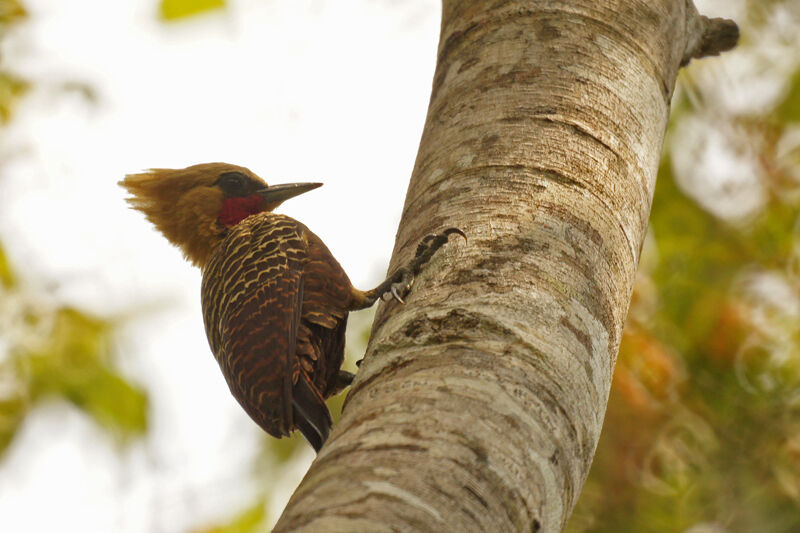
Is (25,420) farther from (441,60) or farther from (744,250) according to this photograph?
(744,250)

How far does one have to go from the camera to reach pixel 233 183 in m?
4.45

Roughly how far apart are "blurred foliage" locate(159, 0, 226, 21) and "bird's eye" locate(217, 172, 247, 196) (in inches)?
35.6

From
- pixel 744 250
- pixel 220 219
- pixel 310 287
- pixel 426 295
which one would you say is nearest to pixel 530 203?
pixel 426 295

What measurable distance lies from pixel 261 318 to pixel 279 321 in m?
0.07

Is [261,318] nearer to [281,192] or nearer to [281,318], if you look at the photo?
[281,318]

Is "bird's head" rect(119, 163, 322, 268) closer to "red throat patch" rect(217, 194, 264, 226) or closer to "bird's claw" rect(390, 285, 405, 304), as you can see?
"red throat patch" rect(217, 194, 264, 226)

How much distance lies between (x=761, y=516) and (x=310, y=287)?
181cm

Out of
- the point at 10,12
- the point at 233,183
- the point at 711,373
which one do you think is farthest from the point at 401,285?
the point at 10,12

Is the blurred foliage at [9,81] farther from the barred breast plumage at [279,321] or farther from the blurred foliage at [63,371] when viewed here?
the barred breast plumage at [279,321]

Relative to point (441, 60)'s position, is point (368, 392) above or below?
below

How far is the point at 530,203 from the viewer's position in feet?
6.73

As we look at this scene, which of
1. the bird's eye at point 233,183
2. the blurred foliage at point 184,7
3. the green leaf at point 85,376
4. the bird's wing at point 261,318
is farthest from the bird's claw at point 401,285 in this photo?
the bird's eye at point 233,183

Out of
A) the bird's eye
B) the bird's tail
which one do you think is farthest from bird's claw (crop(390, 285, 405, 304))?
the bird's eye

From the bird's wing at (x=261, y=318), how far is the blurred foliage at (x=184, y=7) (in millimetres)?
1047
